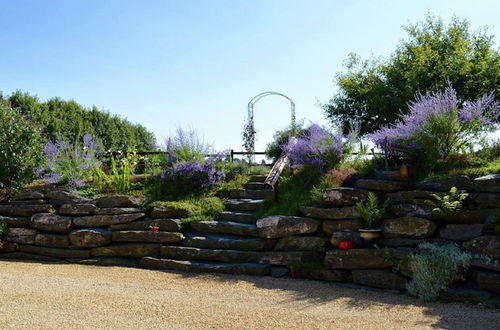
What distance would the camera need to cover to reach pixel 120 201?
8.88 m

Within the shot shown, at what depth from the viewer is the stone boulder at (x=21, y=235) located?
8938 mm

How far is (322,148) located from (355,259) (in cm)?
267

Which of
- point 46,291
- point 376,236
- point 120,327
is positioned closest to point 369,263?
point 376,236

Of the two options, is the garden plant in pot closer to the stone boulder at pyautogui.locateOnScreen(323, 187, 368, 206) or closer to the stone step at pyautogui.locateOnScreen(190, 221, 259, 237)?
the stone boulder at pyautogui.locateOnScreen(323, 187, 368, 206)

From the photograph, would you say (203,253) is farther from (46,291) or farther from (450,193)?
(450,193)

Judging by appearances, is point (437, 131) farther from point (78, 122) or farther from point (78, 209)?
point (78, 122)

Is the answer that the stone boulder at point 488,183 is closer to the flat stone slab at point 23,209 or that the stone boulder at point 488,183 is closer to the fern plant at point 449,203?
the fern plant at point 449,203

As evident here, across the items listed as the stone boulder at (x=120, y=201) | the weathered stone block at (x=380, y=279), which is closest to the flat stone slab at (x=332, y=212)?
the weathered stone block at (x=380, y=279)

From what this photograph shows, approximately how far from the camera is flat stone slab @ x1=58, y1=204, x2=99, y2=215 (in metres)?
8.78

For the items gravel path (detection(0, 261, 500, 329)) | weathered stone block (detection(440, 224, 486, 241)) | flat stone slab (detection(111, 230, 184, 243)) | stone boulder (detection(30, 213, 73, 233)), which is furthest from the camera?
stone boulder (detection(30, 213, 73, 233))

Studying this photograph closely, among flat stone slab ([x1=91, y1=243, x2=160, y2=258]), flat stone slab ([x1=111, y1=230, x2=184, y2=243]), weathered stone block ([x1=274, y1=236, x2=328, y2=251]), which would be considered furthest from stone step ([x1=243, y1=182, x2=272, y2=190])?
flat stone slab ([x1=91, y1=243, x2=160, y2=258])

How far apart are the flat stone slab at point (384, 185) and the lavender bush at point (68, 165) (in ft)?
20.1

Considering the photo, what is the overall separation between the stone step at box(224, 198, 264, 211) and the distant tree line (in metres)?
9.66

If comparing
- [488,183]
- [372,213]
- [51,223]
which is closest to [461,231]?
[488,183]
